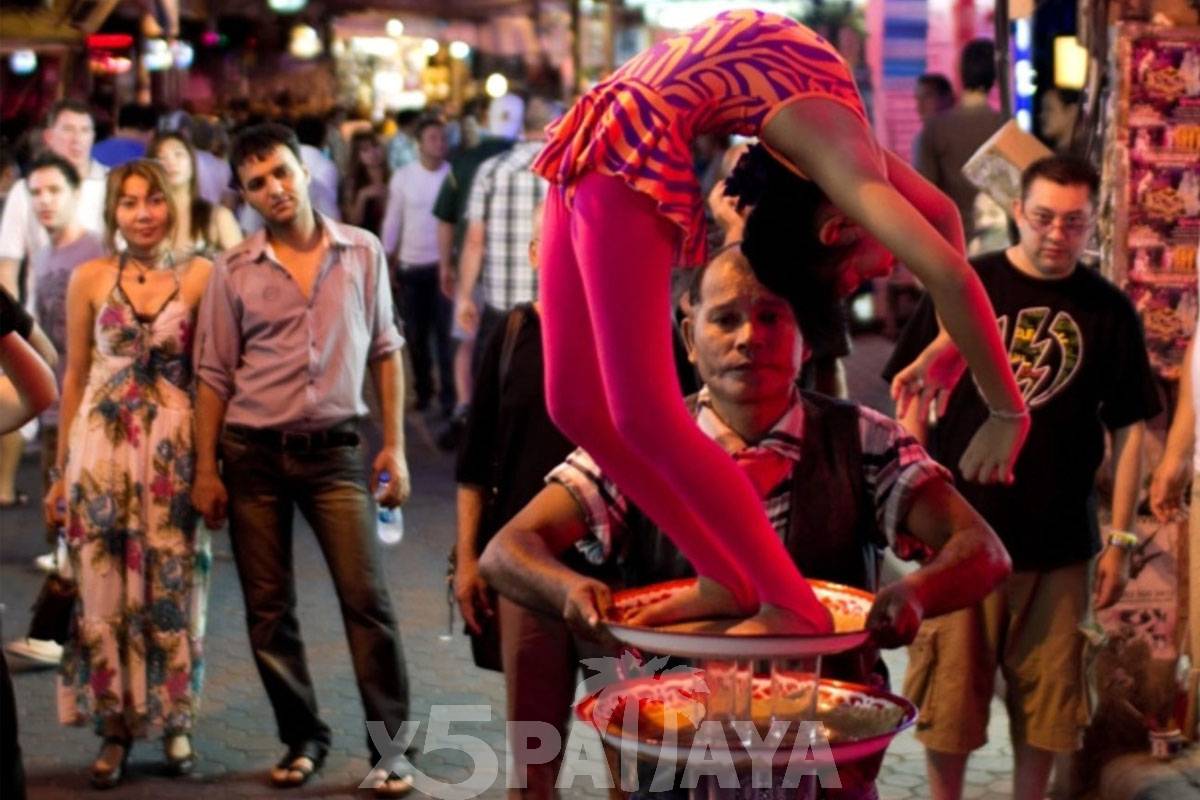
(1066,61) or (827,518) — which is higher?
(1066,61)

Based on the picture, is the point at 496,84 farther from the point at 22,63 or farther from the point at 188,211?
the point at 188,211

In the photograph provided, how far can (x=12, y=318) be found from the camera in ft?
16.5

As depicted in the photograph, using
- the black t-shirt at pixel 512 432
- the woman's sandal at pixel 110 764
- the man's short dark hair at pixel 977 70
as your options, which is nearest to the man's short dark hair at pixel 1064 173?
Result: the black t-shirt at pixel 512 432

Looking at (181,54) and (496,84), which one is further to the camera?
(181,54)

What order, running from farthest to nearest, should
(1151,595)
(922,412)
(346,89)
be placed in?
(346,89) < (1151,595) < (922,412)

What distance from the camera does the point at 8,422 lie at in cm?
507

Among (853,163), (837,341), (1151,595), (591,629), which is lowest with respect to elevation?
(1151,595)

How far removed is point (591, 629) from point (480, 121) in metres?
18.3

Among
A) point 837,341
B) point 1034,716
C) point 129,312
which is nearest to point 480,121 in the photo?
point 129,312

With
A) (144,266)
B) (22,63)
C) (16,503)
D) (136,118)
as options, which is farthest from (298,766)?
(22,63)

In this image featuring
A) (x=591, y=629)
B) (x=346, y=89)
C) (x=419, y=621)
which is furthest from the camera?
(x=346, y=89)

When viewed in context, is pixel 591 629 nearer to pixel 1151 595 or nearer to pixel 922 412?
pixel 922 412

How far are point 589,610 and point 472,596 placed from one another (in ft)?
7.34

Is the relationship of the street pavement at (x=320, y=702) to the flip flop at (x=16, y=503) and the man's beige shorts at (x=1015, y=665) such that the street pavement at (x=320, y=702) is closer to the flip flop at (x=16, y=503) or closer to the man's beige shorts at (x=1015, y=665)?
the flip flop at (x=16, y=503)
